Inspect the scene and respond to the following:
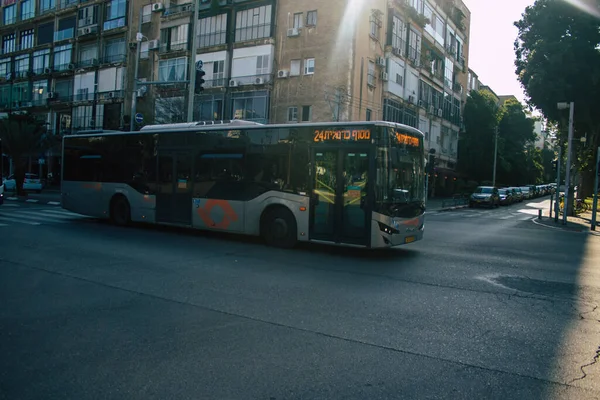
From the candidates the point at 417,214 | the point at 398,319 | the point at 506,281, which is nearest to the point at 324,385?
the point at 398,319

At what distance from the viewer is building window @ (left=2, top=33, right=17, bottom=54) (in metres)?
56.1

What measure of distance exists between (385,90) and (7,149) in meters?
27.0

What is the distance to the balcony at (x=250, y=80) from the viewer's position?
35.4m

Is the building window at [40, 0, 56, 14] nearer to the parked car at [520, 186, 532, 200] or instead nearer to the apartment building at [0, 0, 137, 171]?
the apartment building at [0, 0, 137, 171]

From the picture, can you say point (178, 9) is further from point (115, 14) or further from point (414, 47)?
point (414, 47)

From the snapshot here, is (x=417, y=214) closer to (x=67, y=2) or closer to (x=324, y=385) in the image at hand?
(x=324, y=385)

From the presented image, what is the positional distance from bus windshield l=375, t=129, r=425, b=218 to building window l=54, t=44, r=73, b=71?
48.3 m

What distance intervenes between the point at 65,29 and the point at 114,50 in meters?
8.56

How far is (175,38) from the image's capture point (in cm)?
4106

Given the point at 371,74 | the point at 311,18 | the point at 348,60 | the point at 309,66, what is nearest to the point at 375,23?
the point at 371,74

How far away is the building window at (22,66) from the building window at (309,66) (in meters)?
36.1

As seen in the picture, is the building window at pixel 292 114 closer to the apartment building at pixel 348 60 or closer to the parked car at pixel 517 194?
the apartment building at pixel 348 60

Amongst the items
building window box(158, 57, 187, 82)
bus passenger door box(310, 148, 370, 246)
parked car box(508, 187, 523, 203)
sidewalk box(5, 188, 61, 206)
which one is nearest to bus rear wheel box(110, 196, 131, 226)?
bus passenger door box(310, 148, 370, 246)

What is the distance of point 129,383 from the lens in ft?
12.6
